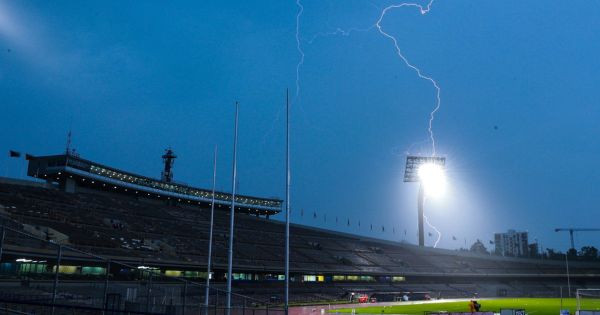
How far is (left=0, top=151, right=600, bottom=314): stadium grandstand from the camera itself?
1655 inches

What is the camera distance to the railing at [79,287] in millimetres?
18172

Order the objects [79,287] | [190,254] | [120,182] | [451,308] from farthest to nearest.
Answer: [120,182], [190,254], [451,308], [79,287]

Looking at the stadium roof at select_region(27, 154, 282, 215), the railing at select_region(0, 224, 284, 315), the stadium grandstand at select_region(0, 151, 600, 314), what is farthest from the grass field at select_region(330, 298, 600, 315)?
the stadium roof at select_region(27, 154, 282, 215)

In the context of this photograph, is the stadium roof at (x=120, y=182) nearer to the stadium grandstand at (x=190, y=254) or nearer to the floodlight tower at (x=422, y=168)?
the stadium grandstand at (x=190, y=254)

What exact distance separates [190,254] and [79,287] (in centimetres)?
4381

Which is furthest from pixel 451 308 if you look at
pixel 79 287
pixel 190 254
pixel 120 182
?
pixel 120 182

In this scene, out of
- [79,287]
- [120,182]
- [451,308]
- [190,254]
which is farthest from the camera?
[120,182]

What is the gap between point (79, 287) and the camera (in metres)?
22.8

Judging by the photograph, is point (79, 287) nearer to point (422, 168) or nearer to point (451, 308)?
point (451, 308)

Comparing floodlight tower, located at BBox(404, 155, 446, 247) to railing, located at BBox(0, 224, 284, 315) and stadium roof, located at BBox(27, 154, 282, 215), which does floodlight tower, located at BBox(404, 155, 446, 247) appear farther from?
railing, located at BBox(0, 224, 284, 315)

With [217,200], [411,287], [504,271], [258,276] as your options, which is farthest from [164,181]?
[504,271]

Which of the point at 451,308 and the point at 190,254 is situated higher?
the point at 190,254

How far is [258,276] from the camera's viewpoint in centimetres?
7619

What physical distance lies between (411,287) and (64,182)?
65.0 m
